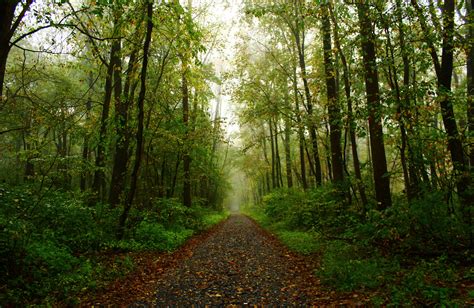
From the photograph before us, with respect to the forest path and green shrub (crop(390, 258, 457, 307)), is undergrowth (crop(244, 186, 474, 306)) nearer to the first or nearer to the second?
green shrub (crop(390, 258, 457, 307))

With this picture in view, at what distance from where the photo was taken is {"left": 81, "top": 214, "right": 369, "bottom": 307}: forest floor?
221 inches

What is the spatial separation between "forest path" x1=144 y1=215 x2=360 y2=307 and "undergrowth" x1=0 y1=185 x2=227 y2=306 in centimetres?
152

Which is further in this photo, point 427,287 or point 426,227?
point 426,227

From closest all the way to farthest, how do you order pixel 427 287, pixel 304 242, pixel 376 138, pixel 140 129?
pixel 427 287 < pixel 376 138 < pixel 140 129 < pixel 304 242

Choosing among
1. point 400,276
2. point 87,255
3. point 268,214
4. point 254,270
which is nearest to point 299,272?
point 254,270

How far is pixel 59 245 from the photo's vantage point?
295 inches

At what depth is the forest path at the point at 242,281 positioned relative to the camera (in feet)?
18.6

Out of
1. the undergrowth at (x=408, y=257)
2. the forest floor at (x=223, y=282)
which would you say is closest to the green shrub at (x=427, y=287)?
the undergrowth at (x=408, y=257)

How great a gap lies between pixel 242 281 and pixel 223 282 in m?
0.44

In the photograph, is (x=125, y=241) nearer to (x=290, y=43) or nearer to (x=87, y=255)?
(x=87, y=255)

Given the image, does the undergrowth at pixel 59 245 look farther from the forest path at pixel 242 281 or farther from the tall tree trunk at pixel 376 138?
the tall tree trunk at pixel 376 138

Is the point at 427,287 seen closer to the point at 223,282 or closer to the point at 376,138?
the point at 223,282

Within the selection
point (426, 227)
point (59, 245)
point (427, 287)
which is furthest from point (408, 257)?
point (59, 245)

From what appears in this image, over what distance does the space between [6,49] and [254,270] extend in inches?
291
